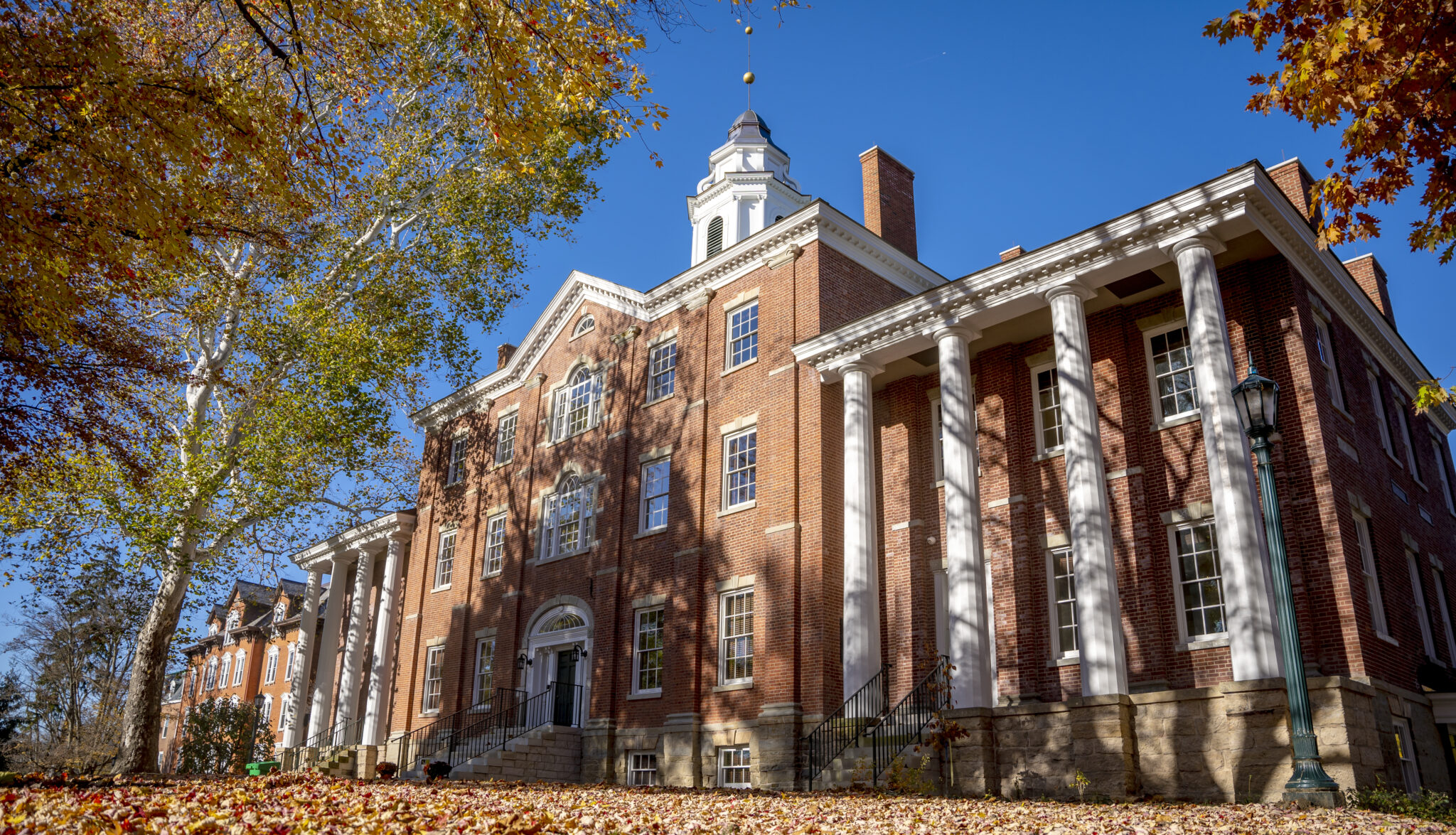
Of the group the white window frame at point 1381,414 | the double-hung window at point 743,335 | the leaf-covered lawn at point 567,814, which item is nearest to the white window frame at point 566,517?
the double-hung window at point 743,335

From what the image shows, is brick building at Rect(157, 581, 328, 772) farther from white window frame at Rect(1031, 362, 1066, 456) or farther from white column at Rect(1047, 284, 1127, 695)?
white column at Rect(1047, 284, 1127, 695)

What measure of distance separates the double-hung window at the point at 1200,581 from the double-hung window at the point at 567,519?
1421 cm

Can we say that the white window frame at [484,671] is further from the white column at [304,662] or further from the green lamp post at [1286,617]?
the green lamp post at [1286,617]

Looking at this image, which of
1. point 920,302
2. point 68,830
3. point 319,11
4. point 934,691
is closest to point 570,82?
point 319,11

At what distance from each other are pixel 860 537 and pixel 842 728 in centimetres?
352

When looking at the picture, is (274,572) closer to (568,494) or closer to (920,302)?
(568,494)

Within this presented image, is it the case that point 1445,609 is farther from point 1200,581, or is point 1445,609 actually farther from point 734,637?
point 734,637

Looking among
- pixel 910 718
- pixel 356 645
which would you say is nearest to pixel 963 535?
pixel 910 718

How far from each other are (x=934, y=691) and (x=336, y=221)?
60.9 ft

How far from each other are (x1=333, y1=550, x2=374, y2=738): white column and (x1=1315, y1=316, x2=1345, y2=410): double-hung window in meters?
27.9

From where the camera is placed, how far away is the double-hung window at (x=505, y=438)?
96.9 ft

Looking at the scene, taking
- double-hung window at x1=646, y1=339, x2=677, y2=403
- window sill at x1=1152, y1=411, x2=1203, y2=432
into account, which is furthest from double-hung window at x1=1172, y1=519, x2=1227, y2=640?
double-hung window at x1=646, y1=339, x2=677, y2=403

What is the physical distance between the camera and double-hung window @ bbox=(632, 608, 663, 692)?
21906 mm

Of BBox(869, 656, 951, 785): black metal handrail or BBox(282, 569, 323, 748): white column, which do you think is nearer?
BBox(869, 656, 951, 785): black metal handrail
